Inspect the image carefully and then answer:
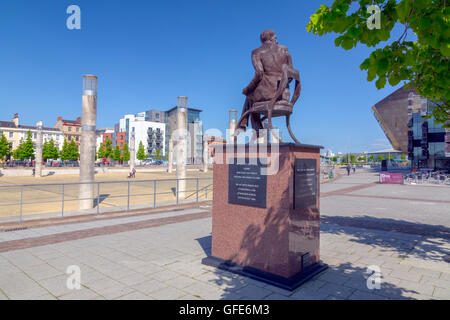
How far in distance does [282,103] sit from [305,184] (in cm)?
164

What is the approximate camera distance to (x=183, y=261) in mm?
5578

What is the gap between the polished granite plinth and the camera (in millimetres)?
4488

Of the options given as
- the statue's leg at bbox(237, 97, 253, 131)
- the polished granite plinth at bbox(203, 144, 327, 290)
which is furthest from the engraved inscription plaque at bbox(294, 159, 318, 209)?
the statue's leg at bbox(237, 97, 253, 131)

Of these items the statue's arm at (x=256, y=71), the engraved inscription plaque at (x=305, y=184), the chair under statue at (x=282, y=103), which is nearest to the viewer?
the engraved inscription plaque at (x=305, y=184)

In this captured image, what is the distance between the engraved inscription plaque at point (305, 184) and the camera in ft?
A: 15.3

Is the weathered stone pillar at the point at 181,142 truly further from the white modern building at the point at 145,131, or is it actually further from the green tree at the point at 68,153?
the white modern building at the point at 145,131

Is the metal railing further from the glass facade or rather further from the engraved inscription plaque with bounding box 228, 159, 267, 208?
the glass facade

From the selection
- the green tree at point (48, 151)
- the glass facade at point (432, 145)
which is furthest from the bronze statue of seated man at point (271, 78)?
the green tree at point (48, 151)

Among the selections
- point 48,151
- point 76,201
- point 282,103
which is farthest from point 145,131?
point 282,103

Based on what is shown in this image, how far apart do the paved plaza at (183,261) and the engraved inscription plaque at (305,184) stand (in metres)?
1.31
